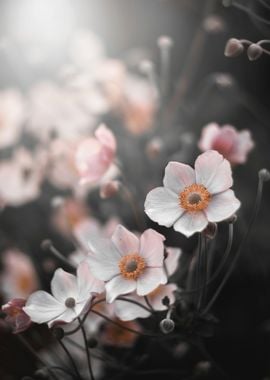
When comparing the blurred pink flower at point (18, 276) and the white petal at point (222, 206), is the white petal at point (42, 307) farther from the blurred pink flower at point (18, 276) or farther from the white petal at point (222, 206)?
the blurred pink flower at point (18, 276)

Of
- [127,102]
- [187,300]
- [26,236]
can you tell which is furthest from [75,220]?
[187,300]

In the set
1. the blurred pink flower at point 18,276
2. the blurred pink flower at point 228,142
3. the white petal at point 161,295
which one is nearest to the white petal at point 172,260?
the white petal at point 161,295

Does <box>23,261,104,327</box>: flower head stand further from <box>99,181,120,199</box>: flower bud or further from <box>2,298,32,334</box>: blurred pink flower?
<box>99,181,120,199</box>: flower bud

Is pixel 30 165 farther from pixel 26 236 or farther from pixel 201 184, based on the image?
pixel 201 184

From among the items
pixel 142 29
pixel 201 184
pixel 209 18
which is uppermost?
pixel 142 29

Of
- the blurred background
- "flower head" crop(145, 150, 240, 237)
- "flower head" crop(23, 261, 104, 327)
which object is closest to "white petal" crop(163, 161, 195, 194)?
"flower head" crop(145, 150, 240, 237)

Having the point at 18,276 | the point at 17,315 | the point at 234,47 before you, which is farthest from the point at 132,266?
the point at 18,276
